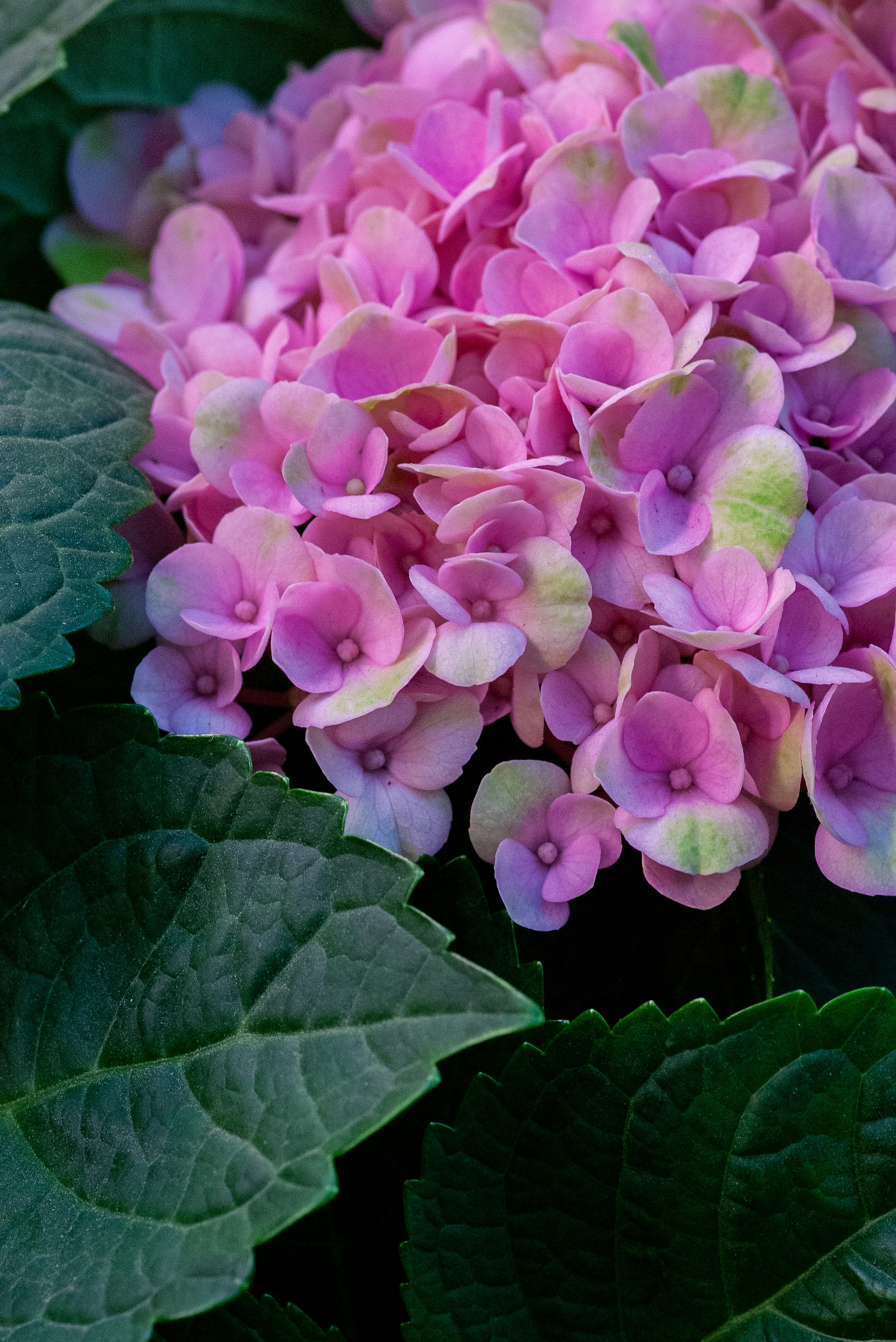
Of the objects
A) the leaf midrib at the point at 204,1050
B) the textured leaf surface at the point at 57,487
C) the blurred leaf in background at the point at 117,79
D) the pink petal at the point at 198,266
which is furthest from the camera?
the blurred leaf in background at the point at 117,79

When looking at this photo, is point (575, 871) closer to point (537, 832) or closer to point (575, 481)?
point (537, 832)

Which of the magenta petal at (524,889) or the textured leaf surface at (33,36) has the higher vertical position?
the textured leaf surface at (33,36)

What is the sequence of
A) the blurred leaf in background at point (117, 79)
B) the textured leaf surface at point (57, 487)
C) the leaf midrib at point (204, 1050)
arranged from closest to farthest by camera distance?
the leaf midrib at point (204, 1050) < the textured leaf surface at point (57, 487) < the blurred leaf in background at point (117, 79)

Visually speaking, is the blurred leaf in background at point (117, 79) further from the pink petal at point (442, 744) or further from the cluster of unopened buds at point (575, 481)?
the pink petal at point (442, 744)

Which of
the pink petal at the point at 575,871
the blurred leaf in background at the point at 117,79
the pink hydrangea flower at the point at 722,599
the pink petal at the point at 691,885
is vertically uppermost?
the blurred leaf in background at the point at 117,79

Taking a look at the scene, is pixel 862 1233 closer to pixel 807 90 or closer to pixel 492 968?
pixel 492 968

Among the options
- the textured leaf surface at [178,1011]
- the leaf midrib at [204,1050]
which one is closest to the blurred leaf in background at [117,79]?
the textured leaf surface at [178,1011]

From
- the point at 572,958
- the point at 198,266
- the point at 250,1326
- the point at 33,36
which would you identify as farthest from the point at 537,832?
the point at 33,36

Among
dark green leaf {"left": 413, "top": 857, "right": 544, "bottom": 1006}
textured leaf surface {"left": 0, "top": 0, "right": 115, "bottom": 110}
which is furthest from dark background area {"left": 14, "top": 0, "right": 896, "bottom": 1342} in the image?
textured leaf surface {"left": 0, "top": 0, "right": 115, "bottom": 110}
